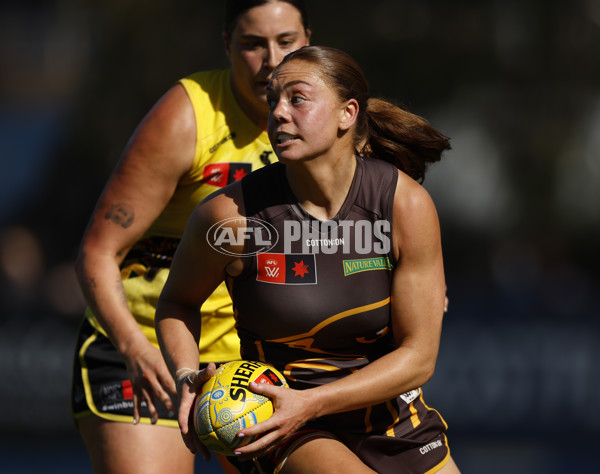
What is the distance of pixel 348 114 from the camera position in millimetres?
3121

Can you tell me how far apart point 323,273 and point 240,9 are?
128 cm

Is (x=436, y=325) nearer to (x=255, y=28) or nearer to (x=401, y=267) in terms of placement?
(x=401, y=267)

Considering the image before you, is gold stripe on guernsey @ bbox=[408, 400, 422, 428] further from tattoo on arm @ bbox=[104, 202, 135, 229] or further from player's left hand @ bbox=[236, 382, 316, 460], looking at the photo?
tattoo on arm @ bbox=[104, 202, 135, 229]

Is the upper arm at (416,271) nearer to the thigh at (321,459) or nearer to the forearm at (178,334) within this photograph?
the thigh at (321,459)

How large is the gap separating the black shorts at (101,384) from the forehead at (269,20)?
1.44 metres

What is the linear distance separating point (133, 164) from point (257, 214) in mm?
830

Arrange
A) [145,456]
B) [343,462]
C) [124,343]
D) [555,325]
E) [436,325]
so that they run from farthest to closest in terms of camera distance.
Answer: [555,325] → [145,456] → [124,343] → [436,325] → [343,462]

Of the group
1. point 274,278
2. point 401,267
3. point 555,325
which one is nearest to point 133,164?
point 274,278

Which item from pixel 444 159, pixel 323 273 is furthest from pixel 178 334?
pixel 444 159

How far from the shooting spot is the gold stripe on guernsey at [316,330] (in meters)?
3.04

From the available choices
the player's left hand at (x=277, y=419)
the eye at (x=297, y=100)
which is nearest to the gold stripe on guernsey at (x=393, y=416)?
the player's left hand at (x=277, y=419)

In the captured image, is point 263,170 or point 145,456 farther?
point 145,456

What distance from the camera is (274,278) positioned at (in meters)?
3.04

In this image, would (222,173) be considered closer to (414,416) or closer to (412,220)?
(412,220)
